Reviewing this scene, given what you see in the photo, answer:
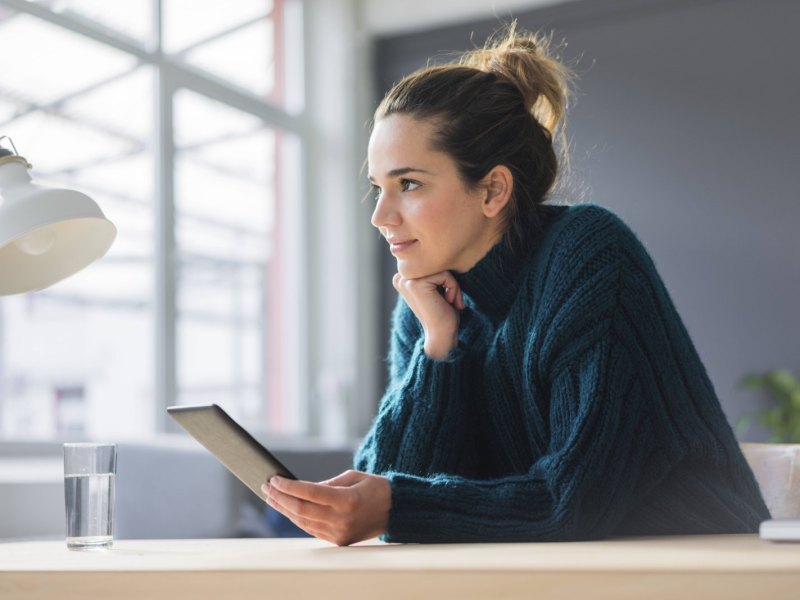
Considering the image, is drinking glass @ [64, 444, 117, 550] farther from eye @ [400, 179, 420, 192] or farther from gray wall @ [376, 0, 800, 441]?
gray wall @ [376, 0, 800, 441]

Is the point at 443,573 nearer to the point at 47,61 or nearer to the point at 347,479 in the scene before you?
the point at 347,479

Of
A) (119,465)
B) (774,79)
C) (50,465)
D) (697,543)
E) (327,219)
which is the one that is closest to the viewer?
(697,543)

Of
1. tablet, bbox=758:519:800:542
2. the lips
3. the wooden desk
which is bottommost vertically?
the wooden desk

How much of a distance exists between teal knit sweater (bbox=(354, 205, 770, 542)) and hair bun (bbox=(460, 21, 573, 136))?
9.3 inches

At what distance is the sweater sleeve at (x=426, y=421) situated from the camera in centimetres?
142

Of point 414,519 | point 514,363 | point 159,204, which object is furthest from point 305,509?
point 159,204

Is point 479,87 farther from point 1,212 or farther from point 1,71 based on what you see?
point 1,71

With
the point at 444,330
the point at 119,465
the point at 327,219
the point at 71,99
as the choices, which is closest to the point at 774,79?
the point at 327,219

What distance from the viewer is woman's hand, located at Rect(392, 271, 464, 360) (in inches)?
59.2

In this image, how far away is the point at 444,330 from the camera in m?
1.51

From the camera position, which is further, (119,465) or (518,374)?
(119,465)

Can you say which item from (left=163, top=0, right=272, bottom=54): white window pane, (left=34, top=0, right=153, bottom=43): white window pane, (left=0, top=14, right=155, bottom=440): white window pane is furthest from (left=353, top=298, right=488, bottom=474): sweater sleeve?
(left=163, top=0, right=272, bottom=54): white window pane

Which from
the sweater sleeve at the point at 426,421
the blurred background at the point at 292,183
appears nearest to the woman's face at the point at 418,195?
the sweater sleeve at the point at 426,421

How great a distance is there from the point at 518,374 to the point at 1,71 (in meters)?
2.68
